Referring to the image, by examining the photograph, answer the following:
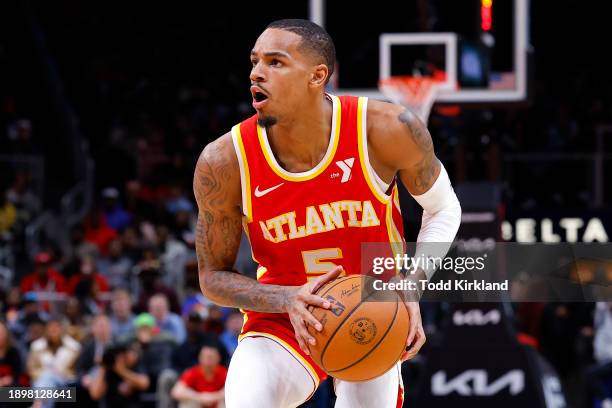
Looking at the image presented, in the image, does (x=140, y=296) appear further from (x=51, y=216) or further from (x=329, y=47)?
(x=329, y=47)

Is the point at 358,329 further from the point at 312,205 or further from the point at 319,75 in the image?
the point at 319,75

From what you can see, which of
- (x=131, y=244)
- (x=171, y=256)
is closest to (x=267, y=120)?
(x=171, y=256)

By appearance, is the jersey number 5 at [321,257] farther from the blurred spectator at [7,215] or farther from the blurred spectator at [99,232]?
the blurred spectator at [7,215]

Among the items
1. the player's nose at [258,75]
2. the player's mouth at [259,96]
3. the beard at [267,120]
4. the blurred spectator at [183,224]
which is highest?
the player's nose at [258,75]

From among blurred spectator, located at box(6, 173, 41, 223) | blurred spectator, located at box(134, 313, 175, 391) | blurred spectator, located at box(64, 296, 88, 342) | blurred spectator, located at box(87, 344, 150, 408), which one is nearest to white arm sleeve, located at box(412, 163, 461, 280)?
blurred spectator, located at box(87, 344, 150, 408)

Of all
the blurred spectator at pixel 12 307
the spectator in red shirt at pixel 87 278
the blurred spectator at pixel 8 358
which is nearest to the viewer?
the blurred spectator at pixel 8 358

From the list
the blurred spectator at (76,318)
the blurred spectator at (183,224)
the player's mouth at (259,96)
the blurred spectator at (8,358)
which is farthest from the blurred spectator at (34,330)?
the player's mouth at (259,96)

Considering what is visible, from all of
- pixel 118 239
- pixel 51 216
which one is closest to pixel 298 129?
pixel 118 239

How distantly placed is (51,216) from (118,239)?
174 cm

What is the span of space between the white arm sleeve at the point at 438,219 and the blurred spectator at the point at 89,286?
7.51 m

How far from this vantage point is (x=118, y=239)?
1378 cm

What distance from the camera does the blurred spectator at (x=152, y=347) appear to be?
9539 millimetres

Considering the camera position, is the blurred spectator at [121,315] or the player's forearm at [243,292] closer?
the player's forearm at [243,292]

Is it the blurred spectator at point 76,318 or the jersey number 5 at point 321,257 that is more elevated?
the jersey number 5 at point 321,257
